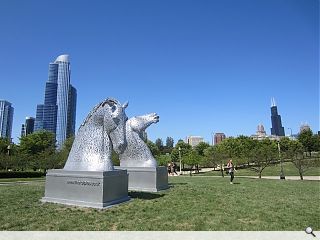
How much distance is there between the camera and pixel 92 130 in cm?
1225

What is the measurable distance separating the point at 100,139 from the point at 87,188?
217 cm

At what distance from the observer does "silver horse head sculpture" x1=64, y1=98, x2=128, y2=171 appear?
11805 millimetres

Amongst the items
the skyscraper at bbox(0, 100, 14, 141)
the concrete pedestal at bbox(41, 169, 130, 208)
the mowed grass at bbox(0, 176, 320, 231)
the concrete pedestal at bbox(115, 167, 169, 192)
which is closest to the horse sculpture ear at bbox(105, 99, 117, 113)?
the concrete pedestal at bbox(41, 169, 130, 208)

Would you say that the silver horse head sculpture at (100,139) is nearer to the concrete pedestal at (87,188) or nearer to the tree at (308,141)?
the concrete pedestal at (87,188)

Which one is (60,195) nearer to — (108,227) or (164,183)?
(108,227)

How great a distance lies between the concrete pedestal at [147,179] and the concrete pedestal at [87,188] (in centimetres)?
386

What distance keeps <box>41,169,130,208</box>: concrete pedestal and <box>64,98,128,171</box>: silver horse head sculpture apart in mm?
560

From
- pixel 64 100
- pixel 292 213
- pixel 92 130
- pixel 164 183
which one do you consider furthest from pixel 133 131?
pixel 64 100

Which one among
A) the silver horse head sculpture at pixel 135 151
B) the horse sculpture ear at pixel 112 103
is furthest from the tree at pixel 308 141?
the horse sculpture ear at pixel 112 103

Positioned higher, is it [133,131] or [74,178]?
[133,131]

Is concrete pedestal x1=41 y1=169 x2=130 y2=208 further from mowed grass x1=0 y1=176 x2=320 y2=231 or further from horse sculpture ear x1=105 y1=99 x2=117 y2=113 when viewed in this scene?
horse sculpture ear x1=105 y1=99 x2=117 y2=113

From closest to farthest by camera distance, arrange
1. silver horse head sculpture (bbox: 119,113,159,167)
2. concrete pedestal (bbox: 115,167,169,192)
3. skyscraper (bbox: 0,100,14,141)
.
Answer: concrete pedestal (bbox: 115,167,169,192) < silver horse head sculpture (bbox: 119,113,159,167) < skyscraper (bbox: 0,100,14,141)

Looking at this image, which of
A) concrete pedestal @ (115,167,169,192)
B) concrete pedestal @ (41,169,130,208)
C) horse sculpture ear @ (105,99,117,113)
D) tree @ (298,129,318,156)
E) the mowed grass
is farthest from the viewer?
tree @ (298,129,318,156)
